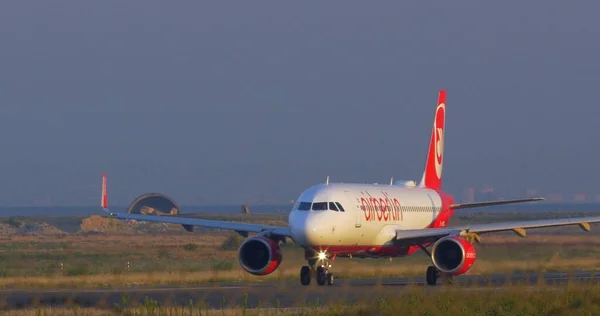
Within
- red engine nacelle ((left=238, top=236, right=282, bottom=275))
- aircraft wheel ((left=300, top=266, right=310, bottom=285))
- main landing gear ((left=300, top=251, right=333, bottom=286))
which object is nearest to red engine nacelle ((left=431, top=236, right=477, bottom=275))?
main landing gear ((left=300, top=251, right=333, bottom=286))

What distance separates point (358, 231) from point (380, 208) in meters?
2.29

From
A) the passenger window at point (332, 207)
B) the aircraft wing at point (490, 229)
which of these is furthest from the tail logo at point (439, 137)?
the passenger window at point (332, 207)

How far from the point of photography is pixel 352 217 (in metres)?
37.3

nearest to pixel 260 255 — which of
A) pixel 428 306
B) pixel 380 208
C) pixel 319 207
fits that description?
pixel 319 207

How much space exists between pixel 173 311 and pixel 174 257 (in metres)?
35.9

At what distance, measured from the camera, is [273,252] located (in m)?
38.6

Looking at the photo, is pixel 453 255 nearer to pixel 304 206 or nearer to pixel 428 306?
pixel 304 206

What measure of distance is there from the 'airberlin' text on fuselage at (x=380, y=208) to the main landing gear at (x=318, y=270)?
2437mm

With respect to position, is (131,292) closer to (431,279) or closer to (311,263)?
(311,263)

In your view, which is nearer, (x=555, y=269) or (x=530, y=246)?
(x=555, y=269)

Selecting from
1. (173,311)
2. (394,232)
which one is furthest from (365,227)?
(173,311)

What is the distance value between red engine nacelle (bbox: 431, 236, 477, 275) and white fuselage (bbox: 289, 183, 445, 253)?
2295 millimetres

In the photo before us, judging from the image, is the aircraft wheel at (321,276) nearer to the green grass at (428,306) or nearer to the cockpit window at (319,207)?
the cockpit window at (319,207)

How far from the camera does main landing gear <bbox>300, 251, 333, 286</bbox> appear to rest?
117ft
